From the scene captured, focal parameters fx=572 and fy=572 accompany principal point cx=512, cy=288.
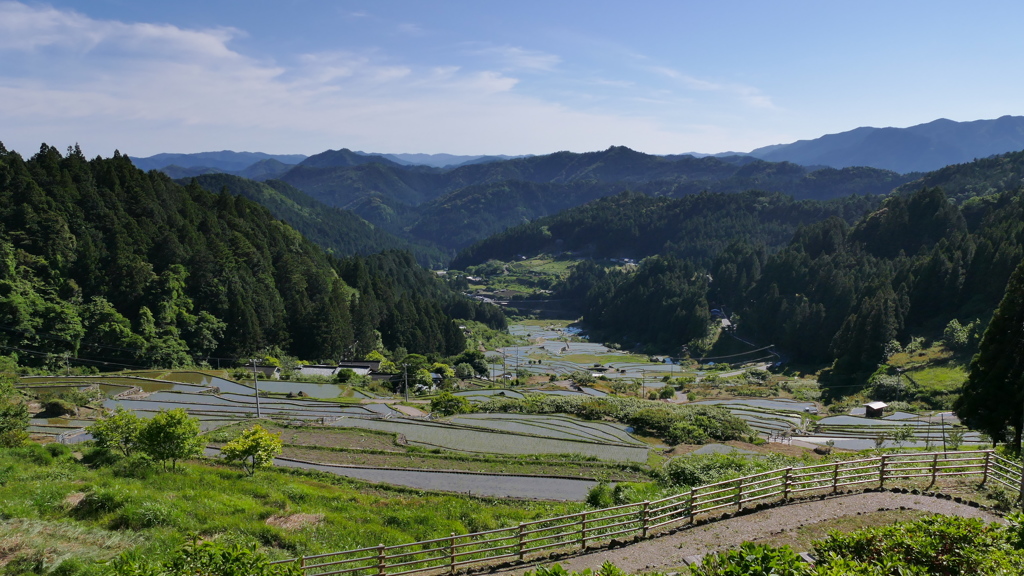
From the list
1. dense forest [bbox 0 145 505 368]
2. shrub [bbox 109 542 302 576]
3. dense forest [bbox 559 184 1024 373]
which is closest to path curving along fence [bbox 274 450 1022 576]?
shrub [bbox 109 542 302 576]

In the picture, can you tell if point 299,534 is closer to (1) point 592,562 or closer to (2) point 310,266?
(1) point 592,562

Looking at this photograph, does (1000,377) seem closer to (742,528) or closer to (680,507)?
(742,528)

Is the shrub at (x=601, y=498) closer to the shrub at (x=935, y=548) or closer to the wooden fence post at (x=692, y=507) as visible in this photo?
the wooden fence post at (x=692, y=507)

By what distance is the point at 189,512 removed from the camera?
17812 millimetres

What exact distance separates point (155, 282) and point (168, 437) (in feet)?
183

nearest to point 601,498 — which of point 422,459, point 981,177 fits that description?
point 422,459

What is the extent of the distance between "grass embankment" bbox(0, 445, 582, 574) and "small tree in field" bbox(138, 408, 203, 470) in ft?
2.72

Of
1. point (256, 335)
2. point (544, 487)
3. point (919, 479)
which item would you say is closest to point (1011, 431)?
point (919, 479)

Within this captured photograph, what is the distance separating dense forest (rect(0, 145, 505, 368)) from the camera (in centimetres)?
6041

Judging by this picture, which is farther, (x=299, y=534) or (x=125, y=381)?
(x=125, y=381)

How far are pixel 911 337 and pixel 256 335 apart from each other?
295 ft

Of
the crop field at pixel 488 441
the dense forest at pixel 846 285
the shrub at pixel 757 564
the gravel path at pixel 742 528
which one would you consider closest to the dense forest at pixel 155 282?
the crop field at pixel 488 441

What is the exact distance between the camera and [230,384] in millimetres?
55875

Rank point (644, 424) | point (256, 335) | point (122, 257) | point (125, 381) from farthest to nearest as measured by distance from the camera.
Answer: point (256, 335)
point (122, 257)
point (125, 381)
point (644, 424)
